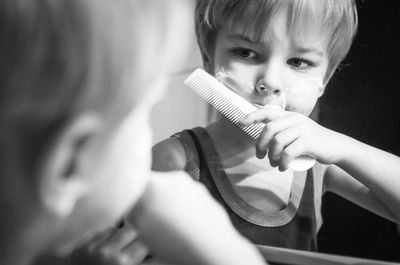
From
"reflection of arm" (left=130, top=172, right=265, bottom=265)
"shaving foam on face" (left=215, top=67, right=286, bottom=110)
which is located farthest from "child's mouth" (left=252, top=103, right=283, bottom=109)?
"reflection of arm" (left=130, top=172, right=265, bottom=265)

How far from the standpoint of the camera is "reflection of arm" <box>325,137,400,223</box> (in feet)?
1.50

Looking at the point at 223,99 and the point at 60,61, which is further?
the point at 223,99

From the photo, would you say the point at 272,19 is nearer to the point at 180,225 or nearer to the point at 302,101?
the point at 302,101

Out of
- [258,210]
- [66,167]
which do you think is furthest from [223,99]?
[66,167]

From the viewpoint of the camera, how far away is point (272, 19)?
1.42 feet

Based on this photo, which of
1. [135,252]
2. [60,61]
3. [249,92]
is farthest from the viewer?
[249,92]

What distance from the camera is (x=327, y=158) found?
0.44 meters

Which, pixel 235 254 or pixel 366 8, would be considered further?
pixel 366 8

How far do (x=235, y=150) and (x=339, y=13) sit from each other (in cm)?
16

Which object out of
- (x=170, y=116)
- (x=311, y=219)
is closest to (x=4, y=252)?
(x=170, y=116)

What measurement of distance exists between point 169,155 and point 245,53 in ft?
0.36

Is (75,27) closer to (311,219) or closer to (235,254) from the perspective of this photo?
(235,254)

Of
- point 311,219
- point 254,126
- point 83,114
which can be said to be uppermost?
point 83,114

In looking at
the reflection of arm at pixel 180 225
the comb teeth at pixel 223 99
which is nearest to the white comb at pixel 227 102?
the comb teeth at pixel 223 99
